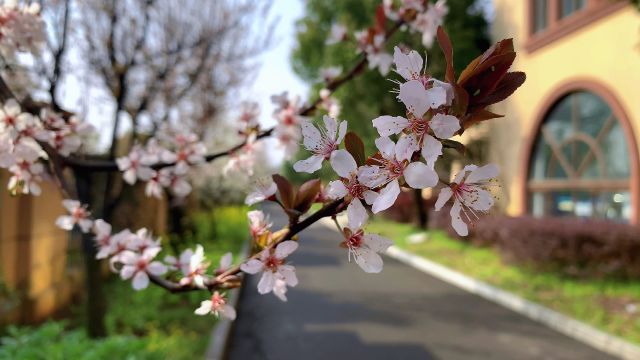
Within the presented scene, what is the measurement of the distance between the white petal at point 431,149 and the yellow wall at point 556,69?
8021 mm

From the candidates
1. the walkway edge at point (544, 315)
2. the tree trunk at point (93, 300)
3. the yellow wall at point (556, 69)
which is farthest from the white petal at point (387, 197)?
the yellow wall at point (556, 69)

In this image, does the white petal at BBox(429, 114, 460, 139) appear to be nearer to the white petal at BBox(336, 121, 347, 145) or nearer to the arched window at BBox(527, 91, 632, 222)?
the white petal at BBox(336, 121, 347, 145)

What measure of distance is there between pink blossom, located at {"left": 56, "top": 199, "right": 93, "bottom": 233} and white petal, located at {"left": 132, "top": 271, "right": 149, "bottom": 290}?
538mm

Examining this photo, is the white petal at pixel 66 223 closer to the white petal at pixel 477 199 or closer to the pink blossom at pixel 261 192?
the pink blossom at pixel 261 192

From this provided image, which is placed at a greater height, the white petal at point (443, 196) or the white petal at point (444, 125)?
the white petal at point (444, 125)

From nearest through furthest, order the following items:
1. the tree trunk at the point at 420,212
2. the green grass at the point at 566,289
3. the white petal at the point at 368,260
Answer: the white petal at the point at 368,260
the green grass at the point at 566,289
the tree trunk at the point at 420,212

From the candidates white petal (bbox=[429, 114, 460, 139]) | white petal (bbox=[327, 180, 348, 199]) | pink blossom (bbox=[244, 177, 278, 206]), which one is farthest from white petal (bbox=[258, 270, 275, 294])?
white petal (bbox=[429, 114, 460, 139])

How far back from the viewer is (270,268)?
1.34 metres

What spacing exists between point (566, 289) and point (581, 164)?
208 inches

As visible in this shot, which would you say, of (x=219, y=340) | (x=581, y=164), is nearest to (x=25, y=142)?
(x=219, y=340)

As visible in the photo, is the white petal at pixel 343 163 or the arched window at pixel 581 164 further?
the arched window at pixel 581 164

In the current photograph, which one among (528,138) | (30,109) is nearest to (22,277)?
A: (30,109)

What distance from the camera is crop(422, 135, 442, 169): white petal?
3.12ft

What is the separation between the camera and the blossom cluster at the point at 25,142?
6.57 ft
